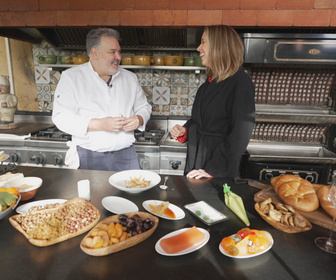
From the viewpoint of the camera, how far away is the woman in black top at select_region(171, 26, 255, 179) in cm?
183

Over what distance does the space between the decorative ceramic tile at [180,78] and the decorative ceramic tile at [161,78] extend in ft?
0.22

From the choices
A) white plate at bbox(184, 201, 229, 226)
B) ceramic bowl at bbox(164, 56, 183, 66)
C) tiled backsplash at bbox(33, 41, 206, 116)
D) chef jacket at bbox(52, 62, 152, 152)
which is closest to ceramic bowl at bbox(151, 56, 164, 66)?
ceramic bowl at bbox(164, 56, 183, 66)

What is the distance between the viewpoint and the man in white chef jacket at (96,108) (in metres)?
2.19

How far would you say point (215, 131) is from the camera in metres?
2.02

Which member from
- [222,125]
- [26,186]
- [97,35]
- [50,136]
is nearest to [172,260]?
[26,186]

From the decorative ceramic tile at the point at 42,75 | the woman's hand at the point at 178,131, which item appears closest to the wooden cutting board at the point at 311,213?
the woman's hand at the point at 178,131

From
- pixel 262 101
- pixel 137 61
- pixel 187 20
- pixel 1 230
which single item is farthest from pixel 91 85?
pixel 262 101

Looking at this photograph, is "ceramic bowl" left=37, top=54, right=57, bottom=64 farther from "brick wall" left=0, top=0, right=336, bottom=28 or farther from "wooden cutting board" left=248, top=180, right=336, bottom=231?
"wooden cutting board" left=248, top=180, right=336, bottom=231

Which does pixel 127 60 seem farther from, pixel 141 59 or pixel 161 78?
pixel 161 78

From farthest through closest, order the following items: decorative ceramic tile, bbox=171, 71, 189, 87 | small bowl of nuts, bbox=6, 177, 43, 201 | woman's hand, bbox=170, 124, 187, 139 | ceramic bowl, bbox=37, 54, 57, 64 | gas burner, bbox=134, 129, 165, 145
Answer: decorative ceramic tile, bbox=171, 71, 189, 87, ceramic bowl, bbox=37, 54, 57, 64, gas burner, bbox=134, 129, 165, 145, woman's hand, bbox=170, 124, 187, 139, small bowl of nuts, bbox=6, 177, 43, 201

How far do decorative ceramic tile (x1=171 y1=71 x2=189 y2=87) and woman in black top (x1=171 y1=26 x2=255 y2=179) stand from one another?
1410mm

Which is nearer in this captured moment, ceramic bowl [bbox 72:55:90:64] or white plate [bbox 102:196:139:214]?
white plate [bbox 102:196:139:214]

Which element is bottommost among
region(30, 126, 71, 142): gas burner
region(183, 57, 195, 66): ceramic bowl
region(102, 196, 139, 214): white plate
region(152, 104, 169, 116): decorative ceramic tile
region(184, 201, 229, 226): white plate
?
region(184, 201, 229, 226): white plate

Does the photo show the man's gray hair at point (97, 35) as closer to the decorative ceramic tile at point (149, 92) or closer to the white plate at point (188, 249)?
the decorative ceramic tile at point (149, 92)
